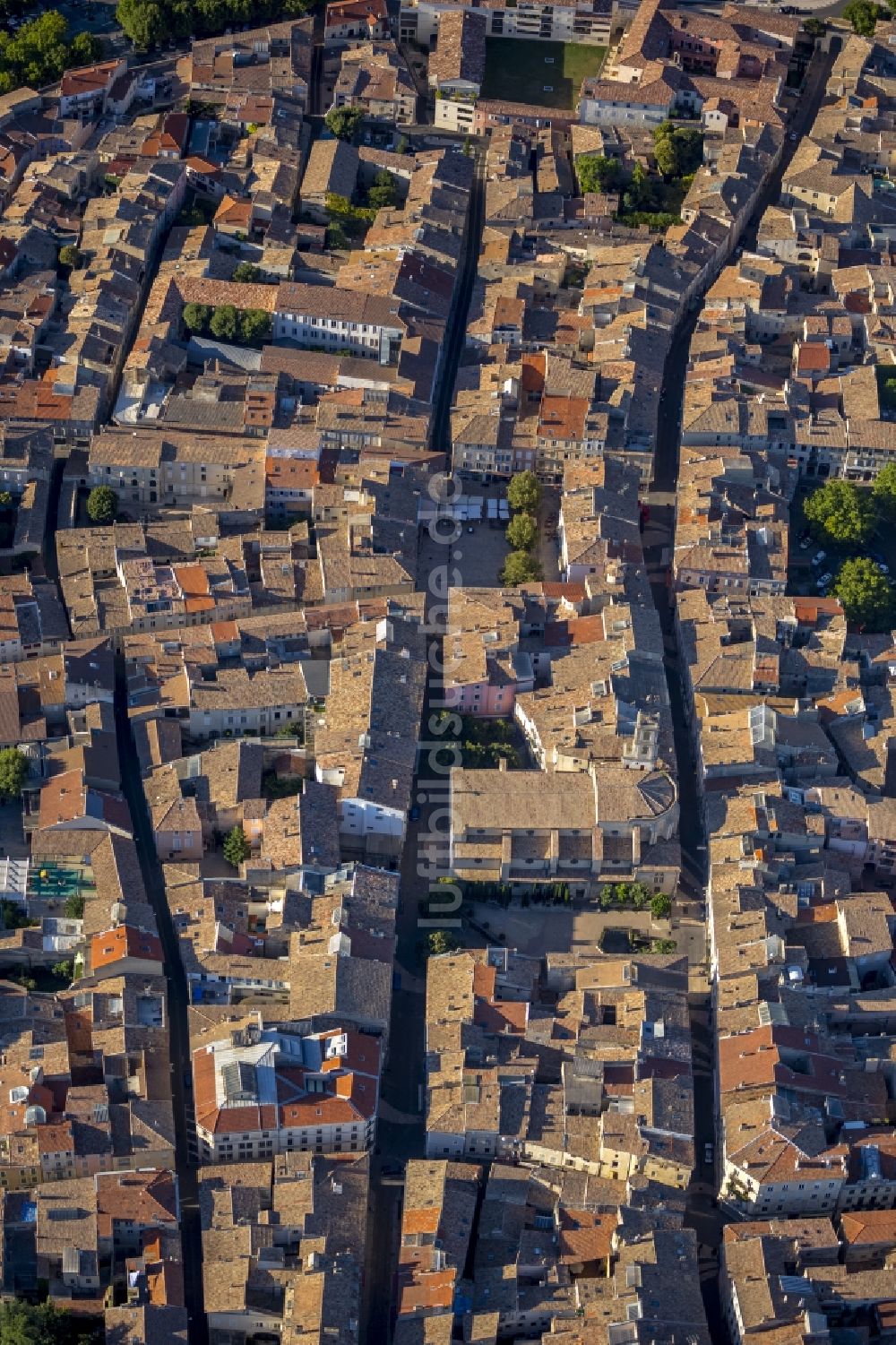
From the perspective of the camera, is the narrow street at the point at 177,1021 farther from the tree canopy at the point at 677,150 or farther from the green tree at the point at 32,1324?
the tree canopy at the point at 677,150

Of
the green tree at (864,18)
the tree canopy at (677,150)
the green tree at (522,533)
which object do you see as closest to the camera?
the green tree at (522,533)

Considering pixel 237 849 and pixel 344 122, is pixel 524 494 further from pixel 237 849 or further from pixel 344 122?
pixel 344 122

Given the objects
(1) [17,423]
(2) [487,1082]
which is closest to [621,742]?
(2) [487,1082]

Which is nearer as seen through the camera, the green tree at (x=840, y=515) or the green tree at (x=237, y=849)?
the green tree at (x=237, y=849)

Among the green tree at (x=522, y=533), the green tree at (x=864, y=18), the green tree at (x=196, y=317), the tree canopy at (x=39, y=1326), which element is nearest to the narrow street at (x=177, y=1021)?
A: the tree canopy at (x=39, y=1326)

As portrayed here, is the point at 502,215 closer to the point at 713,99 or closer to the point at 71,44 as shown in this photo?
the point at 713,99

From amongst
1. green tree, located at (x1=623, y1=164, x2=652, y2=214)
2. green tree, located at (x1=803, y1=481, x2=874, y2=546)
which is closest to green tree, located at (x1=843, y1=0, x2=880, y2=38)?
green tree, located at (x1=623, y1=164, x2=652, y2=214)

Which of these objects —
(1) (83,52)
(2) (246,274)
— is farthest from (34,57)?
(2) (246,274)
